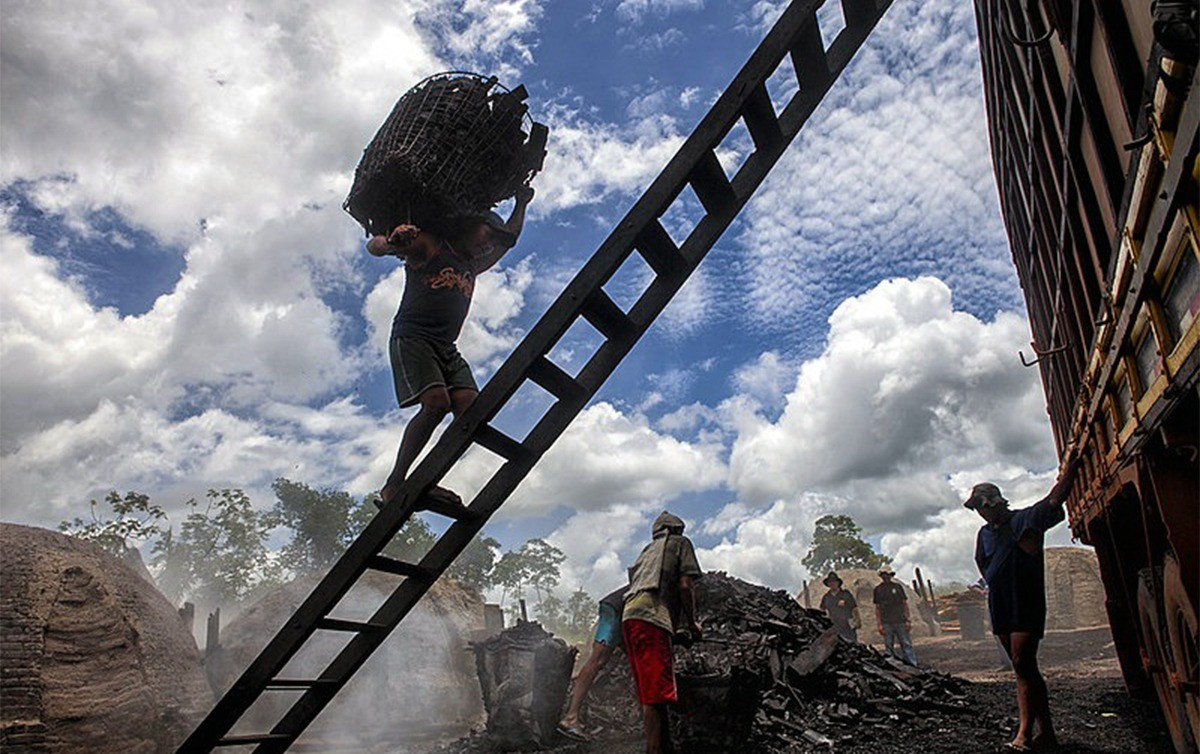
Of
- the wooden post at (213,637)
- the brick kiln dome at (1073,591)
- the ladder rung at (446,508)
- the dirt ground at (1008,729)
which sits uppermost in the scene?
the ladder rung at (446,508)

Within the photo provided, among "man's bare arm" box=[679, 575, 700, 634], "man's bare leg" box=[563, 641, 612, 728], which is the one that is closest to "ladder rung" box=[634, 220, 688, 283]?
"man's bare arm" box=[679, 575, 700, 634]

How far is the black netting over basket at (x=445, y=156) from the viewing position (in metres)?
3.28

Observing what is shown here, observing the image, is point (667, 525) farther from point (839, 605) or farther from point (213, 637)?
point (213, 637)

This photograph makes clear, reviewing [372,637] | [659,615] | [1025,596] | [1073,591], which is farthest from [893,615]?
[1073,591]

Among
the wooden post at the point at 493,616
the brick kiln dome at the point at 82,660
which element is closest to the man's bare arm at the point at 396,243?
the brick kiln dome at the point at 82,660

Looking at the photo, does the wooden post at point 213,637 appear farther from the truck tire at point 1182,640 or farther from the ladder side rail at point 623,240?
the truck tire at point 1182,640

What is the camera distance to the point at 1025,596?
4770mm

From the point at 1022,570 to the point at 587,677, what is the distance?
14.0 ft

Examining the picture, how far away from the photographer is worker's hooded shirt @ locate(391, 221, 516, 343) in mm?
3383

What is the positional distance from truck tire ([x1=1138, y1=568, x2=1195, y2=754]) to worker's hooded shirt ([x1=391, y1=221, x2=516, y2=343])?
3419 mm

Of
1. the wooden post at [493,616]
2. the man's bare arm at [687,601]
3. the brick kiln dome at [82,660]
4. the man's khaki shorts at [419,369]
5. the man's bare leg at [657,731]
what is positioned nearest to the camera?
the man's khaki shorts at [419,369]

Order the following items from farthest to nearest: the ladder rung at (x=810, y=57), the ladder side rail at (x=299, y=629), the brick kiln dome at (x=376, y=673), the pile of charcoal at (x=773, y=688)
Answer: the brick kiln dome at (x=376, y=673) < the pile of charcoal at (x=773, y=688) < the ladder rung at (x=810, y=57) < the ladder side rail at (x=299, y=629)

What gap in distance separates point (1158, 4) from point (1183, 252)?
2.12 ft

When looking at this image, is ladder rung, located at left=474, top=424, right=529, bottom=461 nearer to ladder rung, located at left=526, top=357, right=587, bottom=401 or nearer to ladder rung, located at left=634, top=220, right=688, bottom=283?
ladder rung, located at left=526, top=357, right=587, bottom=401
